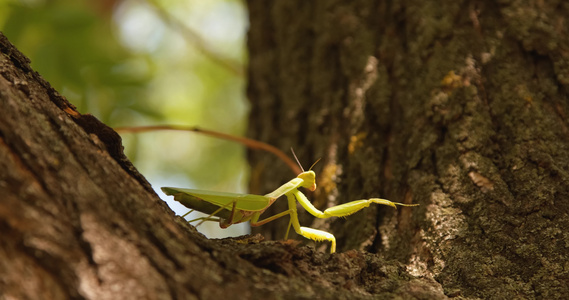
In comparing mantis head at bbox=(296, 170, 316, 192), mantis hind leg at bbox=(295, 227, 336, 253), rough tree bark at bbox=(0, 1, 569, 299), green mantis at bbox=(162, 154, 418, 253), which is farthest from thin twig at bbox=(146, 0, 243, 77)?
mantis hind leg at bbox=(295, 227, 336, 253)

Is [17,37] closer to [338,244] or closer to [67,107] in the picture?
[67,107]

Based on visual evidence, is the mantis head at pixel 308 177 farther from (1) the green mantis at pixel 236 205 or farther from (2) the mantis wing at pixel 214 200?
(2) the mantis wing at pixel 214 200

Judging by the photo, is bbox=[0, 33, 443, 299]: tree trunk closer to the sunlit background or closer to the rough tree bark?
the rough tree bark

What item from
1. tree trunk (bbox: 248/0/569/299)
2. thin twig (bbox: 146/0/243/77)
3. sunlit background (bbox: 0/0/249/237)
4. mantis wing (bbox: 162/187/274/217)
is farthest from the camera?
thin twig (bbox: 146/0/243/77)

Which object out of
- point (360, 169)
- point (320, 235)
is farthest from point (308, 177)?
point (360, 169)

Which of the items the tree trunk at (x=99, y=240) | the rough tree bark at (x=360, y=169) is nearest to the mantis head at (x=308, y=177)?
the rough tree bark at (x=360, y=169)

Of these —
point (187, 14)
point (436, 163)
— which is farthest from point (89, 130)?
point (187, 14)
